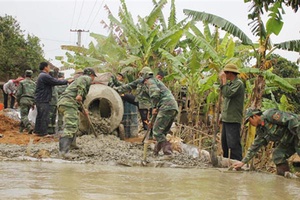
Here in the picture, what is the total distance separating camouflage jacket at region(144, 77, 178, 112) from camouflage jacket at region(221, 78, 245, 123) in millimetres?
993

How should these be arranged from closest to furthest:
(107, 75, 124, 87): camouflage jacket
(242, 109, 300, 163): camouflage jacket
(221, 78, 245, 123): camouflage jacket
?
(242, 109, 300, 163): camouflage jacket
(221, 78, 245, 123): camouflage jacket
(107, 75, 124, 87): camouflage jacket

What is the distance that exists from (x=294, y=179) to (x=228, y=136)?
5.05ft

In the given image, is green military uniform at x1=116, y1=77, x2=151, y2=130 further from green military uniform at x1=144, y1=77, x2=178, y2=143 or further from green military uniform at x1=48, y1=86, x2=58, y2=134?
green military uniform at x1=48, y1=86, x2=58, y2=134

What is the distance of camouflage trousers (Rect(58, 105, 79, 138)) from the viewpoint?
728 centimetres

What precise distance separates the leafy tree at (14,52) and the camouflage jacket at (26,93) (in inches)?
569

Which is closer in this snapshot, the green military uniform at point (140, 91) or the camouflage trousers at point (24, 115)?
the green military uniform at point (140, 91)

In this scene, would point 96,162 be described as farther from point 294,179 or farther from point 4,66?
point 4,66

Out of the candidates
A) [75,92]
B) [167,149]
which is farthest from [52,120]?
[167,149]

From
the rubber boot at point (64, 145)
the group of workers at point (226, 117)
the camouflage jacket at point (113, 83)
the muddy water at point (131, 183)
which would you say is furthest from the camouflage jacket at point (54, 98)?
the muddy water at point (131, 183)

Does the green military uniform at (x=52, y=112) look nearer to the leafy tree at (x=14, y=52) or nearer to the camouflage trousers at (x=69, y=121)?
Result: the camouflage trousers at (x=69, y=121)

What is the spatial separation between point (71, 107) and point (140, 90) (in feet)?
5.53

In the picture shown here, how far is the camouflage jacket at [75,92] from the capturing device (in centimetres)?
751

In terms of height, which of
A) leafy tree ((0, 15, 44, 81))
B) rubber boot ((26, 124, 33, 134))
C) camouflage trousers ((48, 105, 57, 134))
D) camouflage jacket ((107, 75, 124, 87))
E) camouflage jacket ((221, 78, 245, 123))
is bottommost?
rubber boot ((26, 124, 33, 134))

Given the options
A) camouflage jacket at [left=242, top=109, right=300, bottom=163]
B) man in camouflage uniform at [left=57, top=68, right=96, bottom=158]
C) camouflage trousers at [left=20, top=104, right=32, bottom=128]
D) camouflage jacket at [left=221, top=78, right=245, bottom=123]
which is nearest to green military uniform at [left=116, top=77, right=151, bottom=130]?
man in camouflage uniform at [left=57, top=68, right=96, bottom=158]
